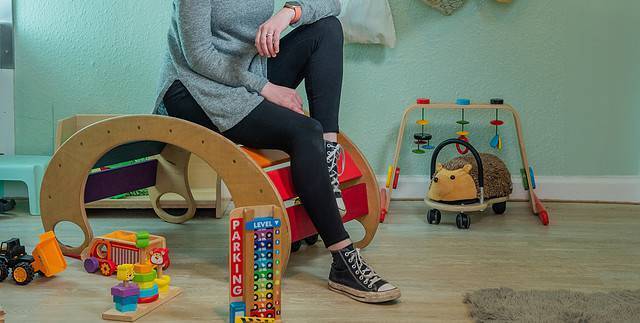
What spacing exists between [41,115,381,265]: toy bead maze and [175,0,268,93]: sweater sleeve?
0.48 ft

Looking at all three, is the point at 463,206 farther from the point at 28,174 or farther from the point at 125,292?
the point at 28,174

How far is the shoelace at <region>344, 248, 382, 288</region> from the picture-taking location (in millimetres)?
1966

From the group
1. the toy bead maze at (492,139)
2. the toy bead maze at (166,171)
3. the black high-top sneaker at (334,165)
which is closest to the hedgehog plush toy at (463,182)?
the toy bead maze at (492,139)

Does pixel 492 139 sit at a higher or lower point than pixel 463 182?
higher

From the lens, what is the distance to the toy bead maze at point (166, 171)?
2.03 metres

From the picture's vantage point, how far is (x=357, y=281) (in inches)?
77.8

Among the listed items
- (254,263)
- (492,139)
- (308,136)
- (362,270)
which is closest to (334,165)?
(308,136)

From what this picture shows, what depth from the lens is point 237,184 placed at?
2037 mm

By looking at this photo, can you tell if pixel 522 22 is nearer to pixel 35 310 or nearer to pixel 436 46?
pixel 436 46

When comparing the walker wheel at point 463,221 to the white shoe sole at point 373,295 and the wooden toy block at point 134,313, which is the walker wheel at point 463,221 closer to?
the white shoe sole at point 373,295

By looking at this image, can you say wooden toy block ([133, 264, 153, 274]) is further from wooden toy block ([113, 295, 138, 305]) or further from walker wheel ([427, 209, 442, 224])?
walker wheel ([427, 209, 442, 224])

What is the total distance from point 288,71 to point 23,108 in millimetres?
1347

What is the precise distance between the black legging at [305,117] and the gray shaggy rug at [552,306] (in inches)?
14.7

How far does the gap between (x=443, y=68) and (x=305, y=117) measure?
119 centimetres
